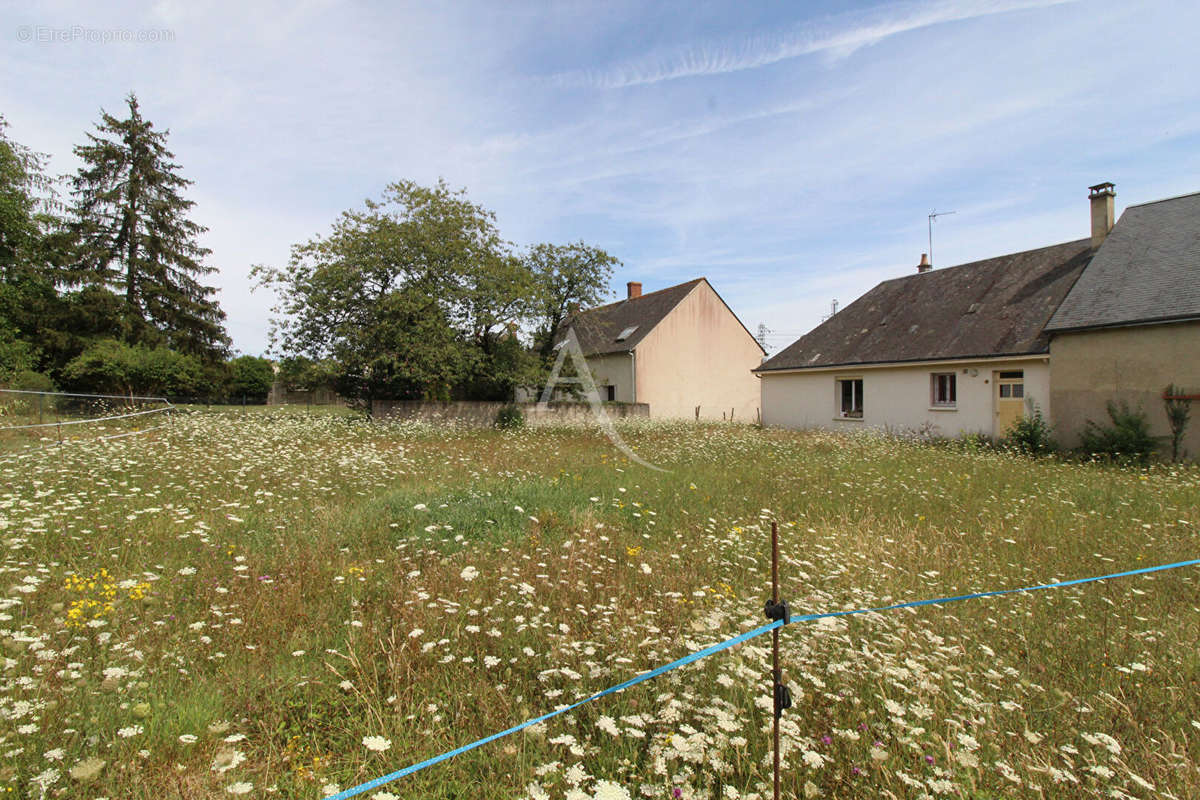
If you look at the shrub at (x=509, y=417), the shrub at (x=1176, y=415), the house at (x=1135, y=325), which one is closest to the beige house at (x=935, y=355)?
the house at (x=1135, y=325)

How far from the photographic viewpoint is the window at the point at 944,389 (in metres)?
17.0

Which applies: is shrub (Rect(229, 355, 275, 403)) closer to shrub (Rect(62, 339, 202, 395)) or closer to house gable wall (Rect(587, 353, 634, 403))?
shrub (Rect(62, 339, 202, 395))

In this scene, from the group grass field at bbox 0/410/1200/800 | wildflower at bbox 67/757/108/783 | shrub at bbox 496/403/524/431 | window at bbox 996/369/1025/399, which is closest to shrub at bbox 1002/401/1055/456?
window at bbox 996/369/1025/399

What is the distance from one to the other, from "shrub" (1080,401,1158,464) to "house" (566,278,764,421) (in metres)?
15.7

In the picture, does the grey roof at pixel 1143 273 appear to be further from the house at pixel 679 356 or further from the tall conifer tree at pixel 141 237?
the tall conifer tree at pixel 141 237

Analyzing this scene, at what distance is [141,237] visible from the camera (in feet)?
85.9

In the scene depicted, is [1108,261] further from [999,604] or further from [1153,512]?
[999,604]

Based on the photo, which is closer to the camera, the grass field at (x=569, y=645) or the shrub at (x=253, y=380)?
the grass field at (x=569, y=645)

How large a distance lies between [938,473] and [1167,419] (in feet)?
25.8

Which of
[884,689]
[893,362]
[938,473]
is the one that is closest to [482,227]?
[893,362]

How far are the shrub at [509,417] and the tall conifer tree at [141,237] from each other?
717 inches

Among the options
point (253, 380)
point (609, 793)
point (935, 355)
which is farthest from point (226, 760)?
point (253, 380)

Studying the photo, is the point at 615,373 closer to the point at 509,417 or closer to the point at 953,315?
the point at 509,417

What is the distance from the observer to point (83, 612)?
3385 mm
